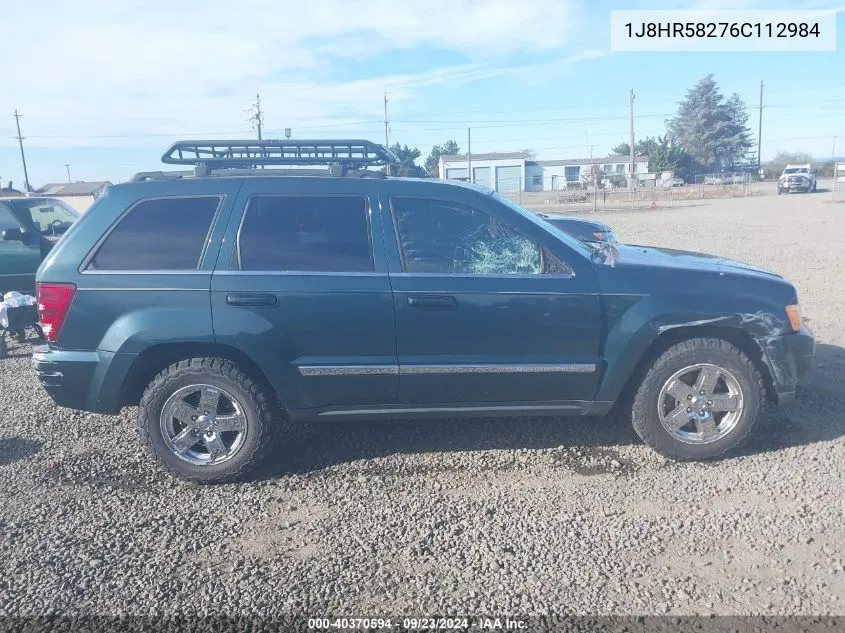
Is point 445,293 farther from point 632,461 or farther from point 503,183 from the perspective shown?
point 503,183

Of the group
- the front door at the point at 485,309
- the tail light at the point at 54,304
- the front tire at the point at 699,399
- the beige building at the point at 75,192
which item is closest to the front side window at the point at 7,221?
the tail light at the point at 54,304

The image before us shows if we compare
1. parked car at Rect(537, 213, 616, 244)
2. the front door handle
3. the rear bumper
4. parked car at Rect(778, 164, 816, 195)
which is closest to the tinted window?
the front door handle

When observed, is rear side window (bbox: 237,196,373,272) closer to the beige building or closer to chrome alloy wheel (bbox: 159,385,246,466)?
chrome alloy wheel (bbox: 159,385,246,466)

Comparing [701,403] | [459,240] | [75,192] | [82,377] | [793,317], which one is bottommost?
[701,403]

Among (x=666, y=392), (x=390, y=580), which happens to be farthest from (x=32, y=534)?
(x=666, y=392)

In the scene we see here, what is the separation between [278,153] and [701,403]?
341 cm

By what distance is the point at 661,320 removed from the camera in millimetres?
4160

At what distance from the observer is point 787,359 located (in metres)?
4.26

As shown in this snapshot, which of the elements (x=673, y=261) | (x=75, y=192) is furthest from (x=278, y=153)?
(x=75, y=192)

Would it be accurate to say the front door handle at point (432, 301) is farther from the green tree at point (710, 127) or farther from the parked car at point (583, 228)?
the green tree at point (710, 127)

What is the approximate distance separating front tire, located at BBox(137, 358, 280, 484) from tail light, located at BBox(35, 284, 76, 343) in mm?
647

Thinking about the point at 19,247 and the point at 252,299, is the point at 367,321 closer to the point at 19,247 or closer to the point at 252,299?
the point at 252,299

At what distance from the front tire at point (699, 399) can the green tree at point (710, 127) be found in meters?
72.9

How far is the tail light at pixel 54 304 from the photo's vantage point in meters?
4.02
